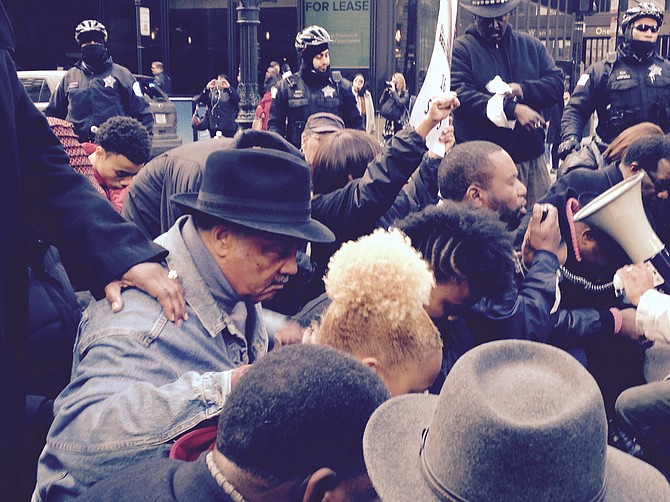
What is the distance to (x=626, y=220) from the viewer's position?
358cm

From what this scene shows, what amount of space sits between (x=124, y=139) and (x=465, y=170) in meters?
2.30

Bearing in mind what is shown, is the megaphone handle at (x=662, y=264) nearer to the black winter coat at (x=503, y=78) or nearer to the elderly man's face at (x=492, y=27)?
the black winter coat at (x=503, y=78)

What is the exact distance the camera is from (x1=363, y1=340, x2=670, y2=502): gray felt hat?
155 cm

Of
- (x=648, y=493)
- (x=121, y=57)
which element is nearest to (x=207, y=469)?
(x=648, y=493)

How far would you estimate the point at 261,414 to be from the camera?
64.0 inches

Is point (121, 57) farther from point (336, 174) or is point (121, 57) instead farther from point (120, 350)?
point (120, 350)

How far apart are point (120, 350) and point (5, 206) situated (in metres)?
0.48

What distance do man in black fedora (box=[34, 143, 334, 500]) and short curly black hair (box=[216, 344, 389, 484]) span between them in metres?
0.39

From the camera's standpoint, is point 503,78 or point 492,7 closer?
point 492,7

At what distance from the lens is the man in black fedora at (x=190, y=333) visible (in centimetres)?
203

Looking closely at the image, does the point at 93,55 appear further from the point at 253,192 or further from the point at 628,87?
the point at 253,192

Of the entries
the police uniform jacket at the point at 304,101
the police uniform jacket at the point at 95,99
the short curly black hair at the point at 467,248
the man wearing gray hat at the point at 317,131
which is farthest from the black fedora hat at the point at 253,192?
the police uniform jacket at the point at 95,99

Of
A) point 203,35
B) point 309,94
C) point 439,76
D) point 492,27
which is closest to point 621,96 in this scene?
point 492,27

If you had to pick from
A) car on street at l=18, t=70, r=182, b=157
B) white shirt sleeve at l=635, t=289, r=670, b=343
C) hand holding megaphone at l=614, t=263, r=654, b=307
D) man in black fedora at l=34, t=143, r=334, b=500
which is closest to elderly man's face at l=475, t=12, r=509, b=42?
hand holding megaphone at l=614, t=263, r=654, b=307
